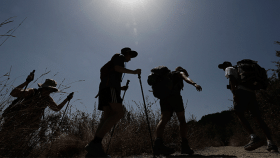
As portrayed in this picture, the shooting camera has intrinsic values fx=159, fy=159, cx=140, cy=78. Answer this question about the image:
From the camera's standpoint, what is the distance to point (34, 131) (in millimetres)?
2600

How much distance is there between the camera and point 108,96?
2508 mm

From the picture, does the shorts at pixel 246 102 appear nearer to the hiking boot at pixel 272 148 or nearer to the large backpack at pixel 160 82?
the hiking boot at pixel 272 148

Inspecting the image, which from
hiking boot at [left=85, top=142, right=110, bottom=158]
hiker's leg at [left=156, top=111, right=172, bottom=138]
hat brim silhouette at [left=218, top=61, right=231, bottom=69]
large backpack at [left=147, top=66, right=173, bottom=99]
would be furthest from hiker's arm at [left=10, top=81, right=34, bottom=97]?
hat brim silhouette at [left=218, top=61, right=231, bottom=69]

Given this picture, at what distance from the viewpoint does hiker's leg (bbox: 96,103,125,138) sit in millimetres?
2328

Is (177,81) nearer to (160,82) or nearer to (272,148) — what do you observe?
(160,82)

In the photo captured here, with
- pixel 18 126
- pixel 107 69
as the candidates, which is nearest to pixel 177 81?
pixel 107 69

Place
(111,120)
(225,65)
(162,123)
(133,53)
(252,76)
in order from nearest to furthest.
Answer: (111,120), (162,123), (133,53), (252,76), (225,65)

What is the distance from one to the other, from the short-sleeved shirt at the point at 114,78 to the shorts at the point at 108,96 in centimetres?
7

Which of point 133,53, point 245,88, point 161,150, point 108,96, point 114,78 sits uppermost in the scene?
point 133,53

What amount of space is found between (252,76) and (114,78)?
2757 millimetres

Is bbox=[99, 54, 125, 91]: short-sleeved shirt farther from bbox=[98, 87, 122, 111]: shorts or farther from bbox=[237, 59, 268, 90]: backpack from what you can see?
bbox=[237, 59, 268, 90]: backpack

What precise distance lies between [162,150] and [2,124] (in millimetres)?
2328

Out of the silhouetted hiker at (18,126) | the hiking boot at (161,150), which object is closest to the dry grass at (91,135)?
the silhouetted hiker at (18,126)

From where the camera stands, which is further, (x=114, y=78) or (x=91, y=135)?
(x=91, y=135)
